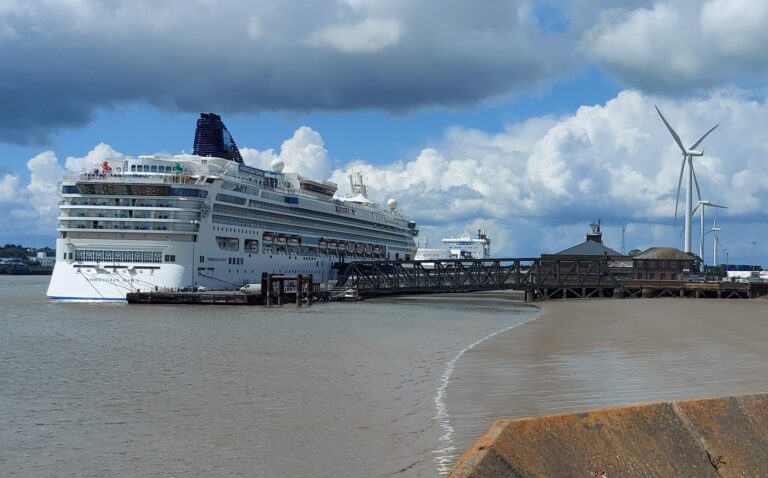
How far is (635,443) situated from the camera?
6.61 metres

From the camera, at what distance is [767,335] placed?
114 ft

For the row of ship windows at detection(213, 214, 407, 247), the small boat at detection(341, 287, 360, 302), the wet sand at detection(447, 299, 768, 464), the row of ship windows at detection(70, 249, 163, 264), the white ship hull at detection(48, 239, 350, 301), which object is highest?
the row of ship windows at detection(213, 214, 407, 247)

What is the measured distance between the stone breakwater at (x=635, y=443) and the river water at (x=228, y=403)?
5.57 meters

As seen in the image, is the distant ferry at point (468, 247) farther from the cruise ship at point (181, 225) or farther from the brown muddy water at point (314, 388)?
the brown muddy water at point (314, 388)

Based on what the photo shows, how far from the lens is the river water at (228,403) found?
13625 mm

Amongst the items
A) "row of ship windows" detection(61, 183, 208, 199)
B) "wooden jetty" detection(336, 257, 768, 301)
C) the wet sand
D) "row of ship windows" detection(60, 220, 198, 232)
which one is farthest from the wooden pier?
the wet sand

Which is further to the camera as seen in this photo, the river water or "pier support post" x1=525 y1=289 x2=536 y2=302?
"pier support post" x1=525 y1=289 x2=536 y2=302

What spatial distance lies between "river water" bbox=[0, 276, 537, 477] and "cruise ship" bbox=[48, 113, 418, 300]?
105 feet

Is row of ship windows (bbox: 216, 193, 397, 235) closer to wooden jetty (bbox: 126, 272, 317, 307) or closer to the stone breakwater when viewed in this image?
wooden jetty (bbox: 126, 272, 317, 307)

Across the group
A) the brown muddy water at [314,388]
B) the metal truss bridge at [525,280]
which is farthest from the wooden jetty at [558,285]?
the brown muddy water at [314,388]

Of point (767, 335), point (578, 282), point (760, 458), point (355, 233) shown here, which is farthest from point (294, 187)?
point (760, 458)

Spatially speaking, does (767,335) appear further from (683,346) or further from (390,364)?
(390,364)

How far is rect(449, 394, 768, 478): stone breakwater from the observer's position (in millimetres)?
5855

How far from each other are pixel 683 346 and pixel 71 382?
21.9 m
